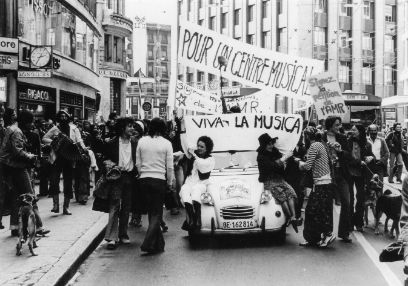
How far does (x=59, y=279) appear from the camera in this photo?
7.36 metres

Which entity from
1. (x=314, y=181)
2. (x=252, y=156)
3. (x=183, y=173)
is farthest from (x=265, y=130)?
(x=183, y=173)

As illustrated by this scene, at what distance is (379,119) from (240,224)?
20716 millimetres

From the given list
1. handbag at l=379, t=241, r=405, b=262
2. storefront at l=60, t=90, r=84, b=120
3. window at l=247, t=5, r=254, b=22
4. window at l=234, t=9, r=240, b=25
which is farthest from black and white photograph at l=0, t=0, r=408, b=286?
window at l=234, t=9, r=240, b=25

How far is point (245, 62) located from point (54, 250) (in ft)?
26.0

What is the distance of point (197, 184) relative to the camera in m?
10.4

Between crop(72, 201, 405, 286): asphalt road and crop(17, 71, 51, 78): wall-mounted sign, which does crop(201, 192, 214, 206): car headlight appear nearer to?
crop(72, 201, 405, 286): asphalt road

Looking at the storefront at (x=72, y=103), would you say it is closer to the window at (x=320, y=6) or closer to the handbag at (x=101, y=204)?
the handbag at (x=101, y=204)

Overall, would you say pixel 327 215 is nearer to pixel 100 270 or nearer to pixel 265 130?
pixel 265 130

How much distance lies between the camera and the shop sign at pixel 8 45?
674 inches

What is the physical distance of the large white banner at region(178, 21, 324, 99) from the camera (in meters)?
15.5

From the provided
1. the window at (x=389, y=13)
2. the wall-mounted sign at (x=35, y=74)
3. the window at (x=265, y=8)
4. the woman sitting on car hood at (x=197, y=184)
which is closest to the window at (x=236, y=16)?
the window at (x=265, y=8)

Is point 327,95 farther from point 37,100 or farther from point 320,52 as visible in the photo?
point 320,52

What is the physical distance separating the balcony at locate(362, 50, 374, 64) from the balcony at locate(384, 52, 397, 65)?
1.16 m

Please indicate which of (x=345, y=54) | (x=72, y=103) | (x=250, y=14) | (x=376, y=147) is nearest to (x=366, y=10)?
(x=345, y=54)
